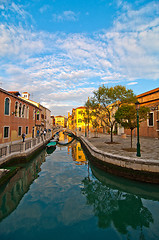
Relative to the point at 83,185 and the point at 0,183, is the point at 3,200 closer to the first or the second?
the point at 0,183

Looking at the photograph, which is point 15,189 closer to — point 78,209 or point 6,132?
point 78,209

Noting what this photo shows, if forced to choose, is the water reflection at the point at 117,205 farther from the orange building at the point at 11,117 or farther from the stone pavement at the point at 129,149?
the orange building at the point at 11,117

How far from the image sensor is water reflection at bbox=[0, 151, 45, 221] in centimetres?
579

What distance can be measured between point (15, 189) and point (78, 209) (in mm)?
4251

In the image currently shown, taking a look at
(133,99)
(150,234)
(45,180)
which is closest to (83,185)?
(45,180)

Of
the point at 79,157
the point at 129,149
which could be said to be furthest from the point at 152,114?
the point at 79,157

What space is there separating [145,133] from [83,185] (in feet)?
69.5

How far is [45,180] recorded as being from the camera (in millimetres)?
8805

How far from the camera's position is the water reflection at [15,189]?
228 inches

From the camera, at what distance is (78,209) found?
560cm

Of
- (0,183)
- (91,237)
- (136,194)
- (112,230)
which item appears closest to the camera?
(91,237)

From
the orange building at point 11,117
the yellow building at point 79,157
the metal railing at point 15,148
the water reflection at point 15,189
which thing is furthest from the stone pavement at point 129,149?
the orange building at point 11,117

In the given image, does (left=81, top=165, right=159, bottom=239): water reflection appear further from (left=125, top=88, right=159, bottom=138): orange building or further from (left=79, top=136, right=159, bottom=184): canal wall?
(left=125, top=88, right=159, bottom=138): orange building


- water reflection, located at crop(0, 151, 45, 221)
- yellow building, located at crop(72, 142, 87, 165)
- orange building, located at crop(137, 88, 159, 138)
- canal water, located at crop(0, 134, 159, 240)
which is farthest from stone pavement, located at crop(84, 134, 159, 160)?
water reflection, located at crop(0, 151, 45, 221)
